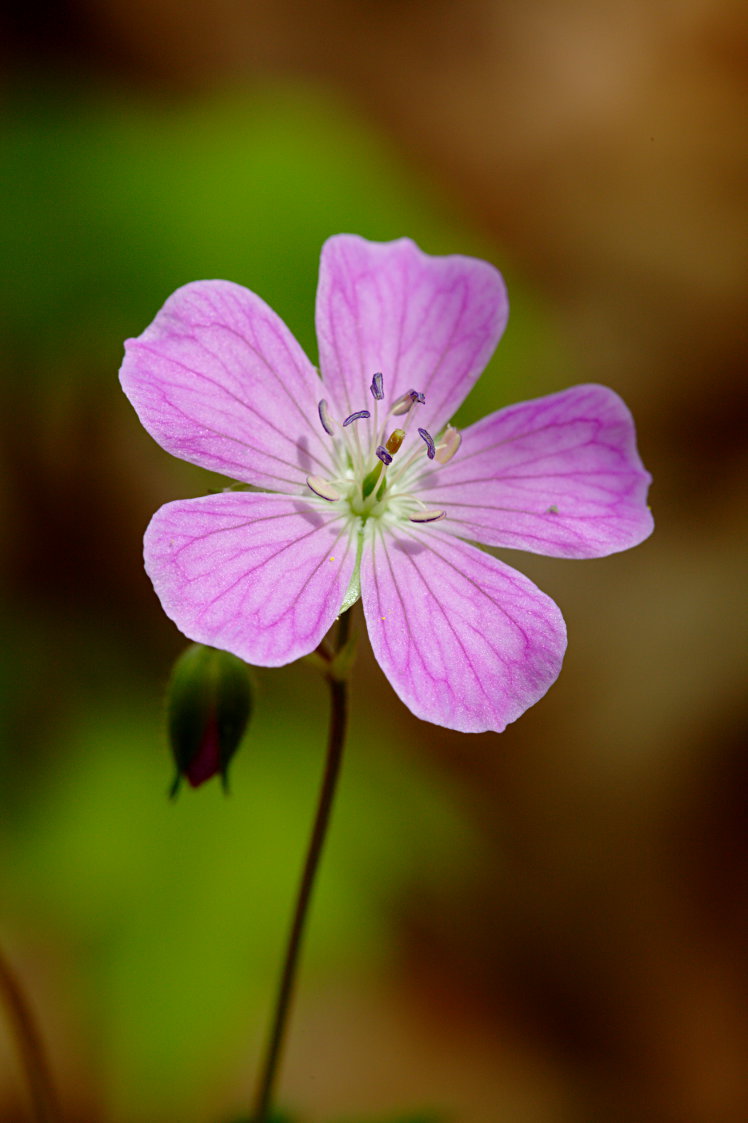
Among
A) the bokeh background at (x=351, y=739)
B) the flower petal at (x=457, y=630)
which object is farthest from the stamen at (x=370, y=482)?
the bokeh background at (x=351, y=739)

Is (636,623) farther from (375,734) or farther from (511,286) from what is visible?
(511,286)

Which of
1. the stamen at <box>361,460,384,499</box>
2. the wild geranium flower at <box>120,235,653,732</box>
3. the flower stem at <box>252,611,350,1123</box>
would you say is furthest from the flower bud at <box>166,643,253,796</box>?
the stamen at <box>361,460,384,499</box>

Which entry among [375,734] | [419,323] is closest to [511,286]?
[375,734]

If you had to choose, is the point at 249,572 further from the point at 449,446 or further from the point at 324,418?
the point at 449,446

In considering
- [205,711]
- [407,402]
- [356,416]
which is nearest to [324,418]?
[356,416]

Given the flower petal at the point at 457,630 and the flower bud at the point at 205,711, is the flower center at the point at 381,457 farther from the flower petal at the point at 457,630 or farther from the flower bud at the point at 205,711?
the flower bud at the point at 205,711

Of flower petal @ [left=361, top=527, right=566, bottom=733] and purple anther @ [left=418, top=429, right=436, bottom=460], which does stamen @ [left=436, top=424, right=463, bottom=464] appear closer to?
purple anther @ [left=418, top=429, right=436, bottom=460]
